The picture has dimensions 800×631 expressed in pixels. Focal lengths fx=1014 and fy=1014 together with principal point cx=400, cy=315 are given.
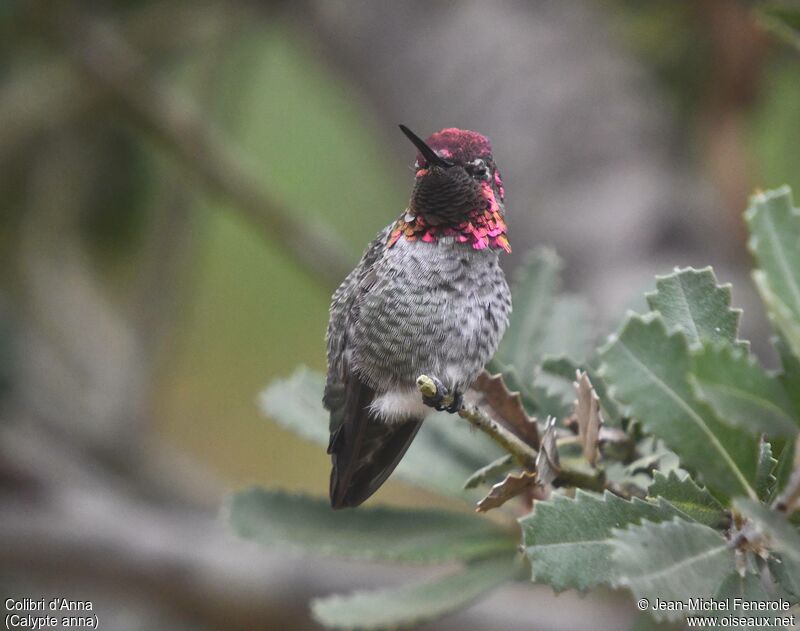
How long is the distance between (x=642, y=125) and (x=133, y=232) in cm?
193

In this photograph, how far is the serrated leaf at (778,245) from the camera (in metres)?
0.67

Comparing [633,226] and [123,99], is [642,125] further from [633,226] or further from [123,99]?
[123,99]

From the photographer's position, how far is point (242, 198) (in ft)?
8.58

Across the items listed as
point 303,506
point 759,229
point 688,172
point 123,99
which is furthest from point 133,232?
point 759,229

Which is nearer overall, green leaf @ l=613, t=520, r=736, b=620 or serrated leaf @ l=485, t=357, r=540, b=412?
green leaf @ l=613, t=520, r=736, b=620

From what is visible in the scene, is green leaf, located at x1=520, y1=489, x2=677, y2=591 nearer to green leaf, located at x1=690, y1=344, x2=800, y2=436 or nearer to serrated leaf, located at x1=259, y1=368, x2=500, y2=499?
green leaf, located at x1=690, y1=344, x2=800, y2=436

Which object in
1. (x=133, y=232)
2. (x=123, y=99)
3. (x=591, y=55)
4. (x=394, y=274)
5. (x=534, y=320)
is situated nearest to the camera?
(x=394, y=274)

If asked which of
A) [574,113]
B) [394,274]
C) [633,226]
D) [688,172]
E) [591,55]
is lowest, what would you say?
[394,274]

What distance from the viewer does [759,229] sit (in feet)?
2.22

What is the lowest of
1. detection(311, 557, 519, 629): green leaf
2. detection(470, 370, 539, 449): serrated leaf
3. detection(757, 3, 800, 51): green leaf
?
detection(311, 557, 519, 629): green leaf

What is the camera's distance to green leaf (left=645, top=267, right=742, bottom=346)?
2.69 ft

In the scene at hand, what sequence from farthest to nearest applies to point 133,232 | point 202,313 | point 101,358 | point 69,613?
point 202,313 < point 133,232 < point 101,358 < point 69,613

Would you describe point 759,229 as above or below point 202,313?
below

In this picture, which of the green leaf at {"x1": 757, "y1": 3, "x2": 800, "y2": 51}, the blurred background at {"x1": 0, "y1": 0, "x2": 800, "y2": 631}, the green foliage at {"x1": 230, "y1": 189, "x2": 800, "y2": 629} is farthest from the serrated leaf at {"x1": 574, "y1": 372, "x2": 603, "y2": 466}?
the blurred background at {"x1": 0, "y1": 0, "x2": 800, "y2": 631}
